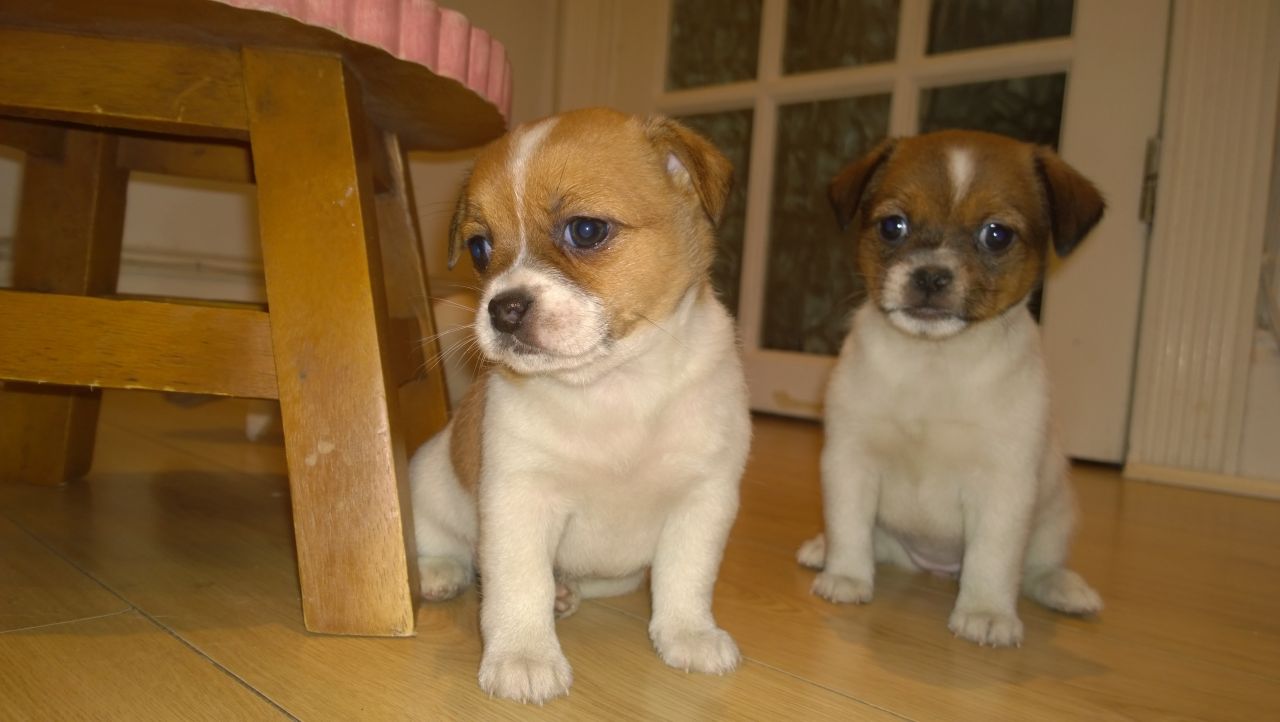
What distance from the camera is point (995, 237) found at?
222 centimetres

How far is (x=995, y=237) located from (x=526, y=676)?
1.54 metres

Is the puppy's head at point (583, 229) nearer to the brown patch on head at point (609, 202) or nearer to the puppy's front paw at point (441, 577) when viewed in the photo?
the brown patch on head at point (609, 202)

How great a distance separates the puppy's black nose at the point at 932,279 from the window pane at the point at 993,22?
244 cm

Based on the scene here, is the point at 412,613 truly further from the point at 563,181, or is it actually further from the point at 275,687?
the point at 563,181

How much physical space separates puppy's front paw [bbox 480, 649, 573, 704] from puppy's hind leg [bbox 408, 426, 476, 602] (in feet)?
1.54

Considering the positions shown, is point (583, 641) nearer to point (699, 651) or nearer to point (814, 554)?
point (699, 651)

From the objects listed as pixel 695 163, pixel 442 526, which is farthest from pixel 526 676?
pixel 695 163

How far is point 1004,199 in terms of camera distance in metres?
2.20

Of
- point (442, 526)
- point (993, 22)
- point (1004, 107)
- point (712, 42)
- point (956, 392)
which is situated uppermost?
point (712, 42)

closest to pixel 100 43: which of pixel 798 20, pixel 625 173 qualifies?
pixel 625 173

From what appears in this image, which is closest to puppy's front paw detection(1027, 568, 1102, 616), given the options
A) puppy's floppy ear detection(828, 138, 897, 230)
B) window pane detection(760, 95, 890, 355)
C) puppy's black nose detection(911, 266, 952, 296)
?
puppy's black nose detection(911, 266, 952, 296)

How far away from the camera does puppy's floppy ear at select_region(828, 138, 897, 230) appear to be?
7.92ft

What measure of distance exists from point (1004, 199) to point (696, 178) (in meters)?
0.94

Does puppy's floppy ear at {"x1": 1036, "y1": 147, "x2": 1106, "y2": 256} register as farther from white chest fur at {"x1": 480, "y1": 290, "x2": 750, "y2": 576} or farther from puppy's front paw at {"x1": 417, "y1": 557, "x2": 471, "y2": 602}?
puppy's front paw at {"x1": 417, "y1": 557, "x2": 471, "y2": 602}
